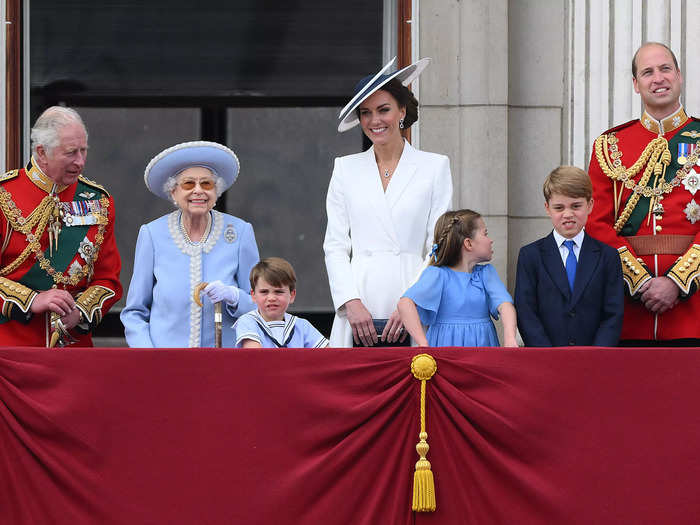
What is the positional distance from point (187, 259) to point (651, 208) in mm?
1955

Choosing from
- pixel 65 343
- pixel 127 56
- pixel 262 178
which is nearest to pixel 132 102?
pixel 127 56

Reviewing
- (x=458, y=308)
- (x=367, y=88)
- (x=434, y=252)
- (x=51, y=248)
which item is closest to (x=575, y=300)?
(x=458, y=308)

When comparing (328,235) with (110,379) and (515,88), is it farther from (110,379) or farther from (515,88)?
(515,88)

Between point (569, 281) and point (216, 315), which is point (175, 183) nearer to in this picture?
point (216, 315)

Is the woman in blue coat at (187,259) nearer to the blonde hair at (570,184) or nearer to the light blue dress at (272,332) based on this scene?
the light blue dress at (272,332)

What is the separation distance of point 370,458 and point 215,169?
1.56 metres

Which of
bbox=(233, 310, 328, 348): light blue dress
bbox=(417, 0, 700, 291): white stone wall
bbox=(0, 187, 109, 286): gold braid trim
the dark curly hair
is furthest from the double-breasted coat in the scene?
bbox=(417, 0, 700, 291): white stone wall

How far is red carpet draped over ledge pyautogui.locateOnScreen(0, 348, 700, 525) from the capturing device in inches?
180

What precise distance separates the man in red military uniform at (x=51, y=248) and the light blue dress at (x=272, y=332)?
71 centimetres

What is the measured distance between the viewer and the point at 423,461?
456cm

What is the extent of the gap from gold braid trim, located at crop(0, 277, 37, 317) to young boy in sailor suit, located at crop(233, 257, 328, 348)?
2.85ft

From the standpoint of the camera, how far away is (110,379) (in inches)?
183

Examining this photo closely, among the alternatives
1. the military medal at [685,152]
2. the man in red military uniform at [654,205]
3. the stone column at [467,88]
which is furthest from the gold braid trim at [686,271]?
the stone column at [467,88]

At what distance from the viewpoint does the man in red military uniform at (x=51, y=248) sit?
5.43 m
